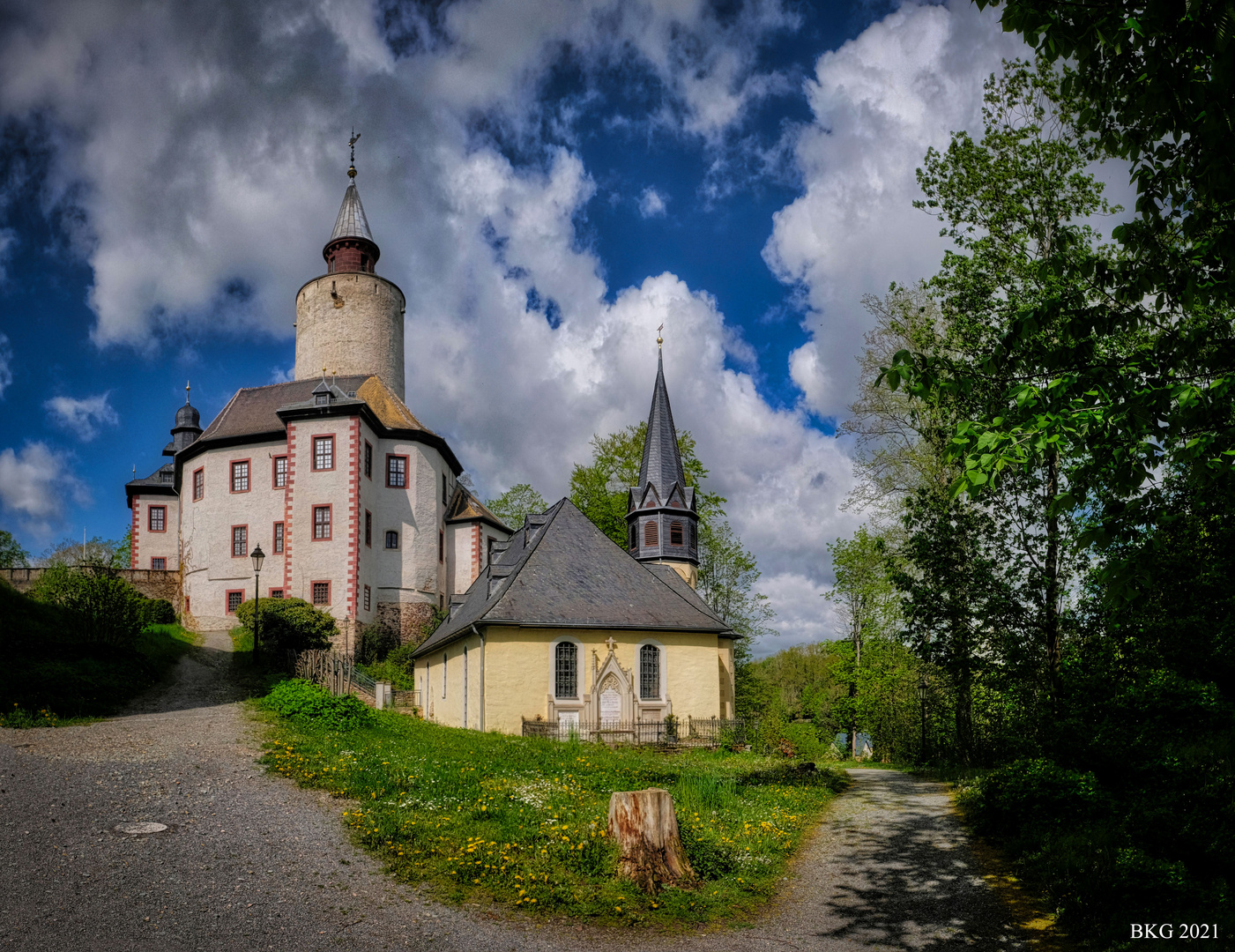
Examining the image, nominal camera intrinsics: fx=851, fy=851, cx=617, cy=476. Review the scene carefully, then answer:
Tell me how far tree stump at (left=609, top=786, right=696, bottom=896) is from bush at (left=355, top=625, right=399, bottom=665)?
29361mm

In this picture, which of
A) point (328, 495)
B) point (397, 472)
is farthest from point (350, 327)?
point (328, 495)

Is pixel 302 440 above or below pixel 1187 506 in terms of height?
above

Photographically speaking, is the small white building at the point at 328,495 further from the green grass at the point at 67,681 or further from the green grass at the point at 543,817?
the green grass at the point at 543,817

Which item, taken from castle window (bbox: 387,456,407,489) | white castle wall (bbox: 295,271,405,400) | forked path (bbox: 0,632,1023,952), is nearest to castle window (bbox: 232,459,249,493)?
castle window (bbox: 387,456,407,489)

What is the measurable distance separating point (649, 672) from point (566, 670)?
296 cm

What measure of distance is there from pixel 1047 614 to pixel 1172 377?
10.3 meters

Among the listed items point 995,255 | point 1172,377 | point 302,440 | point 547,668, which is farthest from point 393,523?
point 1172,377

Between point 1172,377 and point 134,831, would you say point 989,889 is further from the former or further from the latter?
point 134,831

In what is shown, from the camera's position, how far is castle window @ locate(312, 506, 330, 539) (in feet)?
121

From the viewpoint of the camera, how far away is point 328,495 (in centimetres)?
3694

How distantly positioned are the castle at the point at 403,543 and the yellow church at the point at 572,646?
2.4 inches

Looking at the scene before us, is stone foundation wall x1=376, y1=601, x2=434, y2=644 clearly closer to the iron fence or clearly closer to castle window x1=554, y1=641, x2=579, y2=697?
castle window x1=554, y1=641, x2=579, y2=697

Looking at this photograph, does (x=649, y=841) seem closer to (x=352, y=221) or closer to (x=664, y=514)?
(x=664, y=514)

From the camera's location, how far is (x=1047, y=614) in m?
15.7
